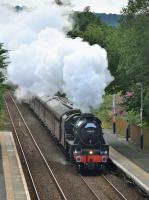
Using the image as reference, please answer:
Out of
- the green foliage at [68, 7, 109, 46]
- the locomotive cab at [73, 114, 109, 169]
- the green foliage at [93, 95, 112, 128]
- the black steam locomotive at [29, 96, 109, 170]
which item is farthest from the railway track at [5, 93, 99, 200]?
the green foliage at [68, 7, 109, 46]

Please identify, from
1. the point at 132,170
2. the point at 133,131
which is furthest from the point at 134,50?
the point at 132,170

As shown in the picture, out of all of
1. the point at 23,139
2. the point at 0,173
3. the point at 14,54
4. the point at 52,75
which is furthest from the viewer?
the point at 23,139

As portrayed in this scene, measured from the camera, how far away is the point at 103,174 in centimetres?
2956

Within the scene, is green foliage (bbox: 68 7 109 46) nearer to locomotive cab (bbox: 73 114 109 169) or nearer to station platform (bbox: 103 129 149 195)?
station platform (bbox: 103 129 149 195)

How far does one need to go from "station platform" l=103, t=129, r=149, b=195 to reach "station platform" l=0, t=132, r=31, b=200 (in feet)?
17.9

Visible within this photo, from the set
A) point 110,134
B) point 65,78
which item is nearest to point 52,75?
point 65,78

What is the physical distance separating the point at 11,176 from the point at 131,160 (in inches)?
325

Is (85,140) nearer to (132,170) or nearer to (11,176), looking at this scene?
(132,170)

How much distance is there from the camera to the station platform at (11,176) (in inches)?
902

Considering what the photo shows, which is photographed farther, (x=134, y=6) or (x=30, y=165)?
(x=134, y=6)

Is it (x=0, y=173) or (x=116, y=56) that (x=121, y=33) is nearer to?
(x=116, y=56)

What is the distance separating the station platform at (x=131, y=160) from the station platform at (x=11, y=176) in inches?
215

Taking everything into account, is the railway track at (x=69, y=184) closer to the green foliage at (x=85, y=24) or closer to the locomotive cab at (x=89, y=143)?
the locomotive cab at (x=89, y=143)

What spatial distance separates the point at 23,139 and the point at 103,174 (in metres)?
13.4
